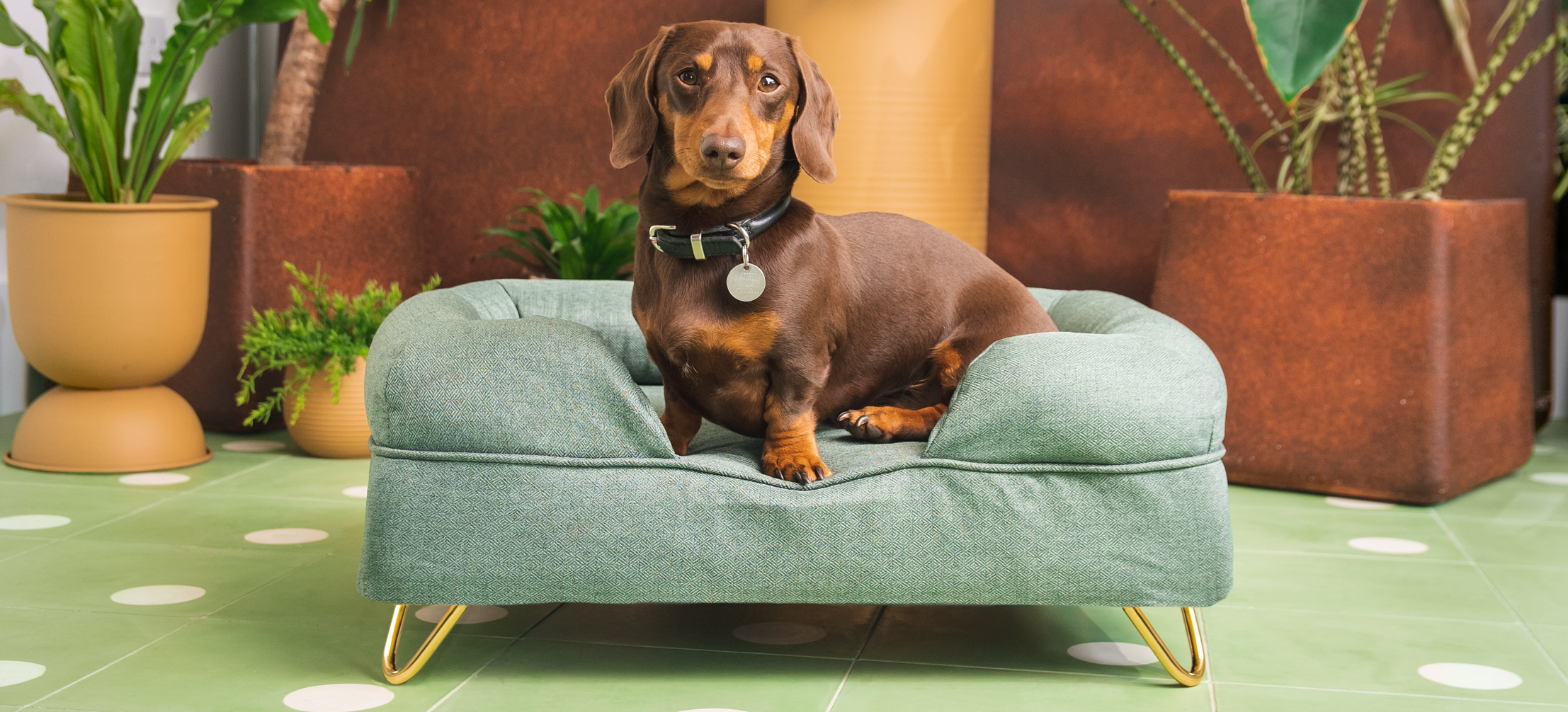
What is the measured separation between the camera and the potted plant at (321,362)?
286 cm

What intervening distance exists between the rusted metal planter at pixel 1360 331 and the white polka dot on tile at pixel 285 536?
6.25ft

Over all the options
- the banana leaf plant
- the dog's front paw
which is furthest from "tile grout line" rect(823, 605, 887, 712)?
the banana leaf plant

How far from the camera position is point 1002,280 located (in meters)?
2.05

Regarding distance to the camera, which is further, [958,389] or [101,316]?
[101,316]

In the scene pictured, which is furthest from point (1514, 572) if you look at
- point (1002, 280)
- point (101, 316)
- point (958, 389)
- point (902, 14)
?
point (101, 316)

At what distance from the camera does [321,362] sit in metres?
2.88

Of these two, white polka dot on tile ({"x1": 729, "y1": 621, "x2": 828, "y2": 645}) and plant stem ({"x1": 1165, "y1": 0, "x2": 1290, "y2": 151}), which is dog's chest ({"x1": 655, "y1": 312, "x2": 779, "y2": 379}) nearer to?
white polka dot on tile ({"x1": 729, "y1": 621, "x2": 828, "y2": 645})

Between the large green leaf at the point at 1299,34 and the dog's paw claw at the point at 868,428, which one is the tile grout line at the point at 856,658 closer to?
the dog's paw claw at the point at 868,428

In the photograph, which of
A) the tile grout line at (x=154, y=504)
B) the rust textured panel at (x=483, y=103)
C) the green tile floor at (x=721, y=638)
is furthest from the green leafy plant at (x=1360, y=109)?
the tile grout line at (x=154, y=504)

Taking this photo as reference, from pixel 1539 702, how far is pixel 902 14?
79.0 inches

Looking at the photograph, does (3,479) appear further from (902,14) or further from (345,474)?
(902,14)

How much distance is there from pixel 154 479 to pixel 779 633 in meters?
1.58

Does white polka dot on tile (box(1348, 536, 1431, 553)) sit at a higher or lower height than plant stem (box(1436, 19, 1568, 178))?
lower

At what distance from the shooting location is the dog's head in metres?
1.53
